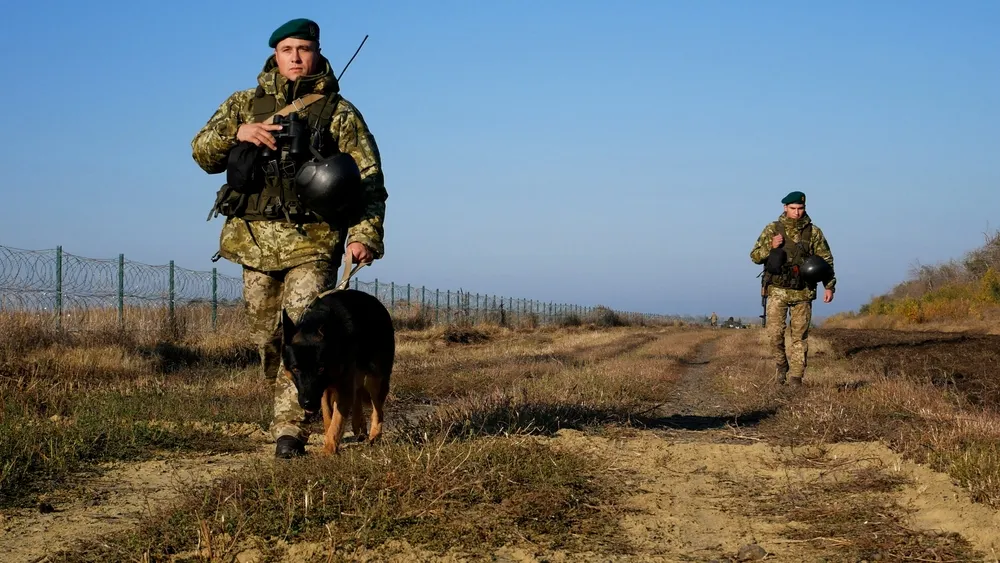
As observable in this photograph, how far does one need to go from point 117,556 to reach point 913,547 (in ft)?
10.0

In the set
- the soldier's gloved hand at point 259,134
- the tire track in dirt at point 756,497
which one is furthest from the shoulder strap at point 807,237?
the soldier's gloved hand at point 259,134

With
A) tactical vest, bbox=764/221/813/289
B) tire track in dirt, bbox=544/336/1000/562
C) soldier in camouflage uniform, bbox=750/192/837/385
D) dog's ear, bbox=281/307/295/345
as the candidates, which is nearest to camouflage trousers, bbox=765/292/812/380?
soldier in camouflage uniform, bbox=750/192/837/385

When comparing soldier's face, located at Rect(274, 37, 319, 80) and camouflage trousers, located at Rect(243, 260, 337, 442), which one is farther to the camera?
soldier's face, located at Rect(274, 37, 319, 80)

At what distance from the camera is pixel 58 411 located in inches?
299

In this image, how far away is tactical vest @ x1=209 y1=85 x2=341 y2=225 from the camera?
5785 millimetres

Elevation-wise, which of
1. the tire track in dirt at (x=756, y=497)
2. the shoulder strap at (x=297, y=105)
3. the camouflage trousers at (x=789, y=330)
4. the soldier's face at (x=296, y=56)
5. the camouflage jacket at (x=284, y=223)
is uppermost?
the soldier's face at (x=296, y=56)

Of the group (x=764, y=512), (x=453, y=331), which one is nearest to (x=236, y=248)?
(x=764, y=512)

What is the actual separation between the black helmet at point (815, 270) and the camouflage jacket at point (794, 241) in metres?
0.15

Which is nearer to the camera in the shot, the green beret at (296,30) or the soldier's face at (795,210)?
the green beret at (296,30)

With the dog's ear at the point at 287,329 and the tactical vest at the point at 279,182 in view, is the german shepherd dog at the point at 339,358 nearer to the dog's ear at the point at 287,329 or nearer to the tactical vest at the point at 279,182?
the dog's ear at the point at 287,329

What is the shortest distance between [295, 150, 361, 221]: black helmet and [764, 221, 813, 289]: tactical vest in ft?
25.8

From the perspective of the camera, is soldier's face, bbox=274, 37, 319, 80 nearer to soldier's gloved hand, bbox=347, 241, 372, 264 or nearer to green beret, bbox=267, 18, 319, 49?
green beret, bbox=267, 18, 319, 49

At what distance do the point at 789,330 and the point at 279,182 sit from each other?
336 inches

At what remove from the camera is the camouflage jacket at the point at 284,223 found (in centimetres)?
588
